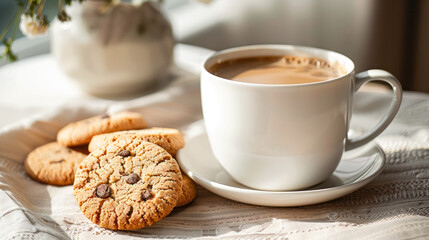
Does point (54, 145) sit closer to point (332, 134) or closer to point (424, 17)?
point (332, 134)

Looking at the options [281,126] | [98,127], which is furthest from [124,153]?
[281,126]

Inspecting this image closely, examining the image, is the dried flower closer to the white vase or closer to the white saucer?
the white vase

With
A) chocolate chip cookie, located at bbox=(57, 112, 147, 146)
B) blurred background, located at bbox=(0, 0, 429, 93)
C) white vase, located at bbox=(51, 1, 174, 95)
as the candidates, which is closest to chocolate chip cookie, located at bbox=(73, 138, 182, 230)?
chocolate chip cookie, located at bbox=(57, 112, 147, 146)

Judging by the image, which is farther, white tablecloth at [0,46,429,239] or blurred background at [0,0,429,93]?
blurred background at [0,0,429,93]

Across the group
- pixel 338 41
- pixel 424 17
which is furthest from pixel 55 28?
pixel 424 17

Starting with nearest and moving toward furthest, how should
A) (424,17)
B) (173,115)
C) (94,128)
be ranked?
(94,128), (173,115), (424,17)

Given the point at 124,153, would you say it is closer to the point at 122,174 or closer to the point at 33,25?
the point at 122,174

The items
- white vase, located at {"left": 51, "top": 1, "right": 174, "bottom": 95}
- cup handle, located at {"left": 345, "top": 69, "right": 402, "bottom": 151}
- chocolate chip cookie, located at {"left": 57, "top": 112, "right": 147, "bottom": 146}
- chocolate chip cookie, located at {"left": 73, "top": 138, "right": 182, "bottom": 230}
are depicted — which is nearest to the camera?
chocolate chip cookie, located at {"left": 73, "top": 138, "right": 182, "bottom": 230}
